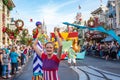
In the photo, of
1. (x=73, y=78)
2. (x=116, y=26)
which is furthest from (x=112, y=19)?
(x=73, y=78)

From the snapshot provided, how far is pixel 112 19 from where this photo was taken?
65188 mm

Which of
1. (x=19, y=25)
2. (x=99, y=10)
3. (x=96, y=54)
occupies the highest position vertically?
(x=99, y=10)

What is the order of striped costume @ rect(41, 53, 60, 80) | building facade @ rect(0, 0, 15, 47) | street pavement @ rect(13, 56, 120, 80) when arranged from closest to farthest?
striped costume @ rect(41, 53, 60, 80) → street pavement @ rect(13, 56, 120, 80) → building facade @ rect(0, 0, 15, 47)

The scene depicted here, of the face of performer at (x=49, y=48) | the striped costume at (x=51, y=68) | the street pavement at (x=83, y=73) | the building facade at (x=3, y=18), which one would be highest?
the building facade at (x=3, y=18)

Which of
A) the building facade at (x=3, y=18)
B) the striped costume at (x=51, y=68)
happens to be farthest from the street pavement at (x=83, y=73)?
the building facade at (x=3, y=18)

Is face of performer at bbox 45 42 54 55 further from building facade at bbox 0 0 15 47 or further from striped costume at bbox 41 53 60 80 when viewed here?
building facade at bbox 0 0 15 47

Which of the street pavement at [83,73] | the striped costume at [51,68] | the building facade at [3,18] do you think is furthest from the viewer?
the building facade at [3,18]

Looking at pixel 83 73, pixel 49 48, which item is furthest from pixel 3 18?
pixel 49 48

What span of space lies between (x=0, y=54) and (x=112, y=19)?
51983 mm

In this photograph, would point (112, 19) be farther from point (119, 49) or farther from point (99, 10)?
point (119, 49)

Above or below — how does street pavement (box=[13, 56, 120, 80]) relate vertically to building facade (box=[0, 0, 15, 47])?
below

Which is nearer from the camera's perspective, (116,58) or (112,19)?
(116,58)

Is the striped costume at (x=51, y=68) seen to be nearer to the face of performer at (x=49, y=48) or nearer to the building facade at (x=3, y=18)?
the face of performer at (x=49, y=48)

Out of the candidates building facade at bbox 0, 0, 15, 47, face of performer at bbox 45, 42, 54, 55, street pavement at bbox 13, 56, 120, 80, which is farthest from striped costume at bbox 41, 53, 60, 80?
building facade at bbox 0, 0, 15, 47
